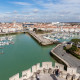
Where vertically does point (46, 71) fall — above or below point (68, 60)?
above

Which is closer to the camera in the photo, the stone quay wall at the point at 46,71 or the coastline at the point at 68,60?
the stone quay wall at the point at 46,71

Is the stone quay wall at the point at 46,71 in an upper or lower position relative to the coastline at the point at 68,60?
upper

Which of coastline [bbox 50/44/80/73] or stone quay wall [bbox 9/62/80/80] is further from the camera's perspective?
coastline [bbox 50/44/80/73]

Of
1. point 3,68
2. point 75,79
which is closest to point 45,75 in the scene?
point 75,79

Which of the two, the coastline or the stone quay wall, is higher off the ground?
the stone quay wall

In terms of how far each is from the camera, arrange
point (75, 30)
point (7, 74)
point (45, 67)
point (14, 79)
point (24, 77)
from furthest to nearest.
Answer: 1. point (75, 30)
2. point (7, 74)
3. point (45, 67)
4. point (24, 77)
5. point (14, 79)

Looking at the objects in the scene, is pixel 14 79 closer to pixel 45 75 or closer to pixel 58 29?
pixel 45 75

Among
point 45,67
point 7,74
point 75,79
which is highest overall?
point 45,67

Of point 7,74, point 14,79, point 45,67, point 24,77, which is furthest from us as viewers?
point 7,74

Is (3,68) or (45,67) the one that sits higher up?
(45,67)

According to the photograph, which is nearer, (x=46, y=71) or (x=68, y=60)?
(x=46, y=71)

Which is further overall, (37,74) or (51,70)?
(51,70)
